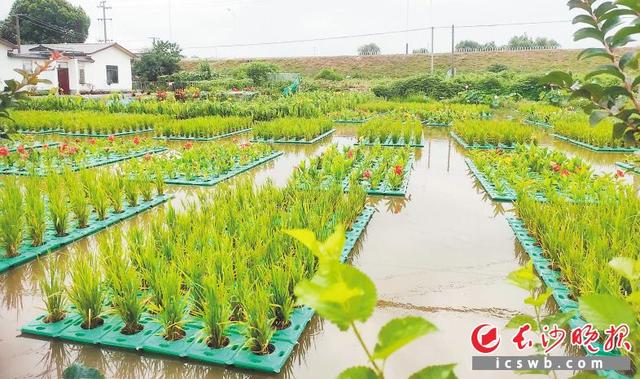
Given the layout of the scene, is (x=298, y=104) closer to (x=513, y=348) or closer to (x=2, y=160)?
(x=2, y=160)

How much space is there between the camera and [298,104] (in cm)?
1611

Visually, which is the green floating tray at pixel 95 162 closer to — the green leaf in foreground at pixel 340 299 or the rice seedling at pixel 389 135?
the rice seedling at pixel 389 135

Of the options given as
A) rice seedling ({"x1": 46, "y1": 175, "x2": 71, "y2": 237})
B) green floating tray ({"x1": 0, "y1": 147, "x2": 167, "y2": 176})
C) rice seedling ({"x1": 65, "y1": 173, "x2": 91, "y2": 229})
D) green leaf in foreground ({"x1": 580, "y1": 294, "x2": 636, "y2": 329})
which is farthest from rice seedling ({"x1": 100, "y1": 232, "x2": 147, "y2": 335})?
green floating tray ({"x1": 0, "y1": 147, "x2": 167, "y2": 176})

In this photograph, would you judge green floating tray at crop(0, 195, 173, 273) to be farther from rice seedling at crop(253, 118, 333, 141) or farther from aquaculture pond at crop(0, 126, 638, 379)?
rice seedling at crop(253, 118, 333, 141)

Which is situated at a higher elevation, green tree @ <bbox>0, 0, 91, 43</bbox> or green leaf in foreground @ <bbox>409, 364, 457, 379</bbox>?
green tree @ <bbox>0, 0, 91, 43</bbox>

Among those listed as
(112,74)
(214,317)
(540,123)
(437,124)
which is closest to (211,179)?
(214,317)

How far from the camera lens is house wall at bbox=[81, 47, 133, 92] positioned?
32.1 meters

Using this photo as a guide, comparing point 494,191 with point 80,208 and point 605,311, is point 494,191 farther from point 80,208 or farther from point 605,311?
point 605,311

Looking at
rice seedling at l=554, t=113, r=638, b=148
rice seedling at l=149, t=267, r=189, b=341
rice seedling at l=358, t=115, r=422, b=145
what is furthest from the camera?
rice seedling at l=358, t=115, r=422, b=145

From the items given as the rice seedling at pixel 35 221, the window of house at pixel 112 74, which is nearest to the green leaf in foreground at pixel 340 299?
the rice seedling at pixel 35 221

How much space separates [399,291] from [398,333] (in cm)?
303

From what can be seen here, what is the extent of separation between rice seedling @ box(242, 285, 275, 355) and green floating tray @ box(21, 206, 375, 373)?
47mm

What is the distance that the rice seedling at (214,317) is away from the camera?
8.96ft

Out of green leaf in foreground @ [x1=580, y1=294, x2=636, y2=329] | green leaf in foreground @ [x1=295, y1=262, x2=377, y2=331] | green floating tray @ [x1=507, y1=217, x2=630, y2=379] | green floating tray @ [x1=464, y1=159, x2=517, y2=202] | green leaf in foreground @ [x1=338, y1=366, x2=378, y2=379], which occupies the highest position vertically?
green leaf in foreground @ [x1=295, y1=262, x2=377, y2=331]
